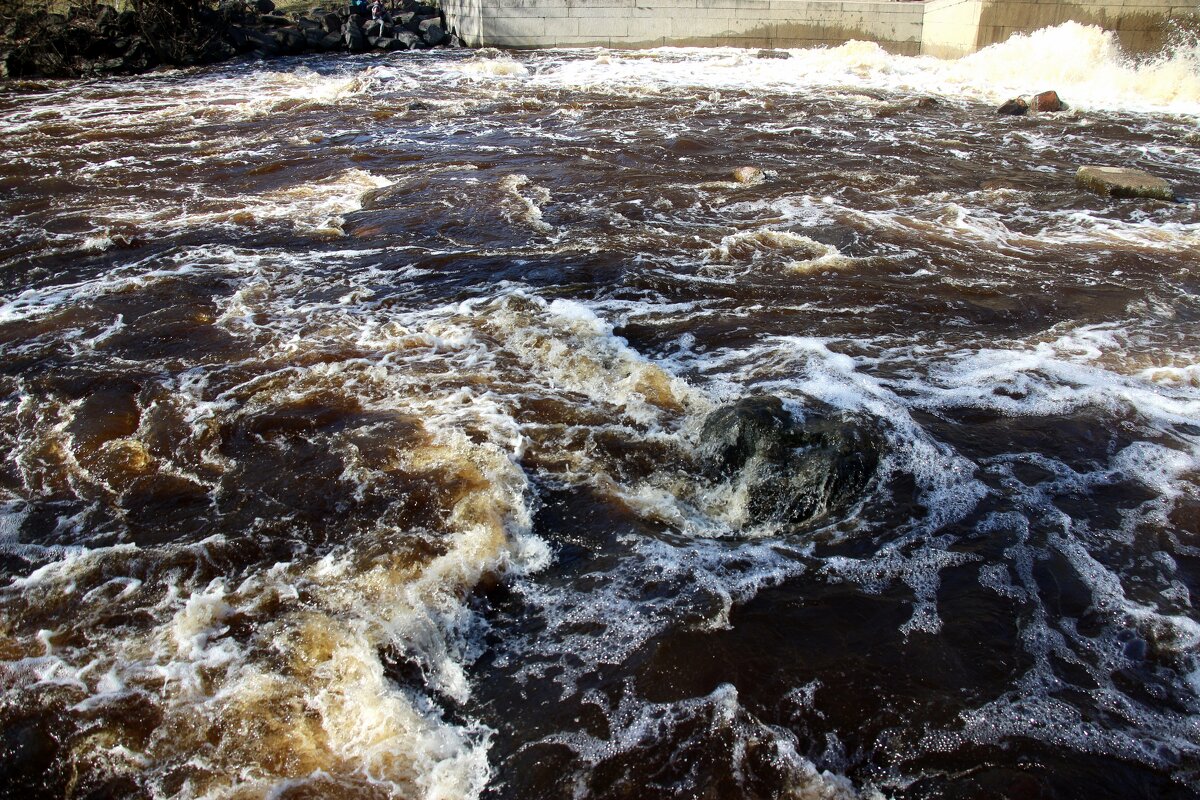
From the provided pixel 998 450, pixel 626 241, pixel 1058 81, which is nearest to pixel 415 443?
pixel 998 450

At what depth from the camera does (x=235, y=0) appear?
24.9m

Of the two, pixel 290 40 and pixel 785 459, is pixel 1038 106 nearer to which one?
pixel 785 459

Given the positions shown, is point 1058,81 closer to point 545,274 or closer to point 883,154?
point 883,154

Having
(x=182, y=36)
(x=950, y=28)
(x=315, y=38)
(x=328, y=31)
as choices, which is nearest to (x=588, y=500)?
(x=950, y=28)

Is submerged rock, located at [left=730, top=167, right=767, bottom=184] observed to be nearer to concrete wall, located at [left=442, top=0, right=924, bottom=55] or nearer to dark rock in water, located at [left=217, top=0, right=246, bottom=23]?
concrete wall, located at [left=442, top=0, right=924, bottom=55]

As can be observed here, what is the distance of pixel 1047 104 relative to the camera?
44.8 ft

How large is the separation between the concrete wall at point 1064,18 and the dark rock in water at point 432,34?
56.9 ft

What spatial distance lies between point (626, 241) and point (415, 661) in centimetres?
522

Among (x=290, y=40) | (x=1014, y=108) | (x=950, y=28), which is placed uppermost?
(x=290, y=40)

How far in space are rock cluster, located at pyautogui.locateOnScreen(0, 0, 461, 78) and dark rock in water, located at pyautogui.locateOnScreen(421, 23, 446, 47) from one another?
1.5 inches

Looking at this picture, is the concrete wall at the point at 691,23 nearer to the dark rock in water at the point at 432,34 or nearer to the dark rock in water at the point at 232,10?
the dark rock in water at the point at 432,34

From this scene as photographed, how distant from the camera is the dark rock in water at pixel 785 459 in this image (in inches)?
139

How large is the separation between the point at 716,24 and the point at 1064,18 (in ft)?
34.1

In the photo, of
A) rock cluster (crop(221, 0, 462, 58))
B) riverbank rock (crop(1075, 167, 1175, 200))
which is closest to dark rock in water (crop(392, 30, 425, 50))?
rock cluster (crop(221, 0, 462, 58))
